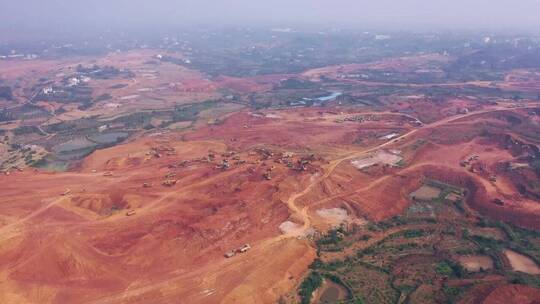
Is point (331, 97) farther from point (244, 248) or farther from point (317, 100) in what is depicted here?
point (244, 248)

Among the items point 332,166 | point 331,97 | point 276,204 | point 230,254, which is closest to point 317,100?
point 331,97

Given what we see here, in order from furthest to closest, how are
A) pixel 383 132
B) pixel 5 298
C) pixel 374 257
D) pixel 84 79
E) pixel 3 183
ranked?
pixel 84 79
pixel 383 132
pixel 3 183
pixel 374 257
pixel 5 298

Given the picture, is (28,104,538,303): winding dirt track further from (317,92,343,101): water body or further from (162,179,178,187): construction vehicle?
(317,92,343,101): water body

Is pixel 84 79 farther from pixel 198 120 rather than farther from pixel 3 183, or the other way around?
pixel 3 183

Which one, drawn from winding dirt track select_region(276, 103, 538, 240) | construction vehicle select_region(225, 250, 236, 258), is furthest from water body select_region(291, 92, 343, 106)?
construction vehicle select_region(225, 250, 236, 258)

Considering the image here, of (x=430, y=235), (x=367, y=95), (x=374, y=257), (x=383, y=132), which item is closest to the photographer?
(x=374, y=257)

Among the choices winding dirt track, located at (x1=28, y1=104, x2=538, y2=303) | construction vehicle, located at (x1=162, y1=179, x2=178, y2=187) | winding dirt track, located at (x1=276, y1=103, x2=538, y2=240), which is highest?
winding dirt track, located at (x1=276, y1=103, x2=538, y2=240)

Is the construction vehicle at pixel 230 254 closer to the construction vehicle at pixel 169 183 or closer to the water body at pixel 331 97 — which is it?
the construction vehicle at pixel 169 183

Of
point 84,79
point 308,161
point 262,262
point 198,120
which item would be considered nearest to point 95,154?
point 198,120

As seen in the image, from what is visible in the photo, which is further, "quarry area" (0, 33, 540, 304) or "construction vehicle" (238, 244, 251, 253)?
"construction vehicle" (238, 244, 251, 253)
